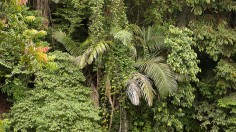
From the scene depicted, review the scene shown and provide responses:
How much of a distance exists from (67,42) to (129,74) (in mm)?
1624

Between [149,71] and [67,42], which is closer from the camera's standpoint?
[149,71]

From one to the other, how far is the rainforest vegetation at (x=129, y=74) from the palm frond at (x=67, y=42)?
2cm

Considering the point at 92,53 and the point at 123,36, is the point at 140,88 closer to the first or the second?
the point at 123,36

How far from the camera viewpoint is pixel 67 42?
7480 mm

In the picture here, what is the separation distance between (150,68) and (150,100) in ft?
2.44

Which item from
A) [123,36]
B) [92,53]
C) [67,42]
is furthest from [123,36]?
[67,42]

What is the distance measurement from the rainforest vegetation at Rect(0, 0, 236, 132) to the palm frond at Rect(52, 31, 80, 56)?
2cm

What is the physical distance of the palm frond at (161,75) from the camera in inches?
263

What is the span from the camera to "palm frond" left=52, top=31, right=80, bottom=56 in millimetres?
7473

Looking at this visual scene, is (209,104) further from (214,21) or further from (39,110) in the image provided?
(39,110)

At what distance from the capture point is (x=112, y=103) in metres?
6.95

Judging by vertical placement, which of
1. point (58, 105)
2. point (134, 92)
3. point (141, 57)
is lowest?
point (58, 105)

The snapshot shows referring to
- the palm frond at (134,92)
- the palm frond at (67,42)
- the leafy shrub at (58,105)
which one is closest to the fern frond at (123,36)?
the palm frond at (134,92)

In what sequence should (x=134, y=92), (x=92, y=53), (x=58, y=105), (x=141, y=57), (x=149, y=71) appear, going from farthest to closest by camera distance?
1. (x=141, y=57)
2. (x=149, y=71)
3. (x=92, y=53)
4. (x=134, y=92)
5. (x=58, y=105)
